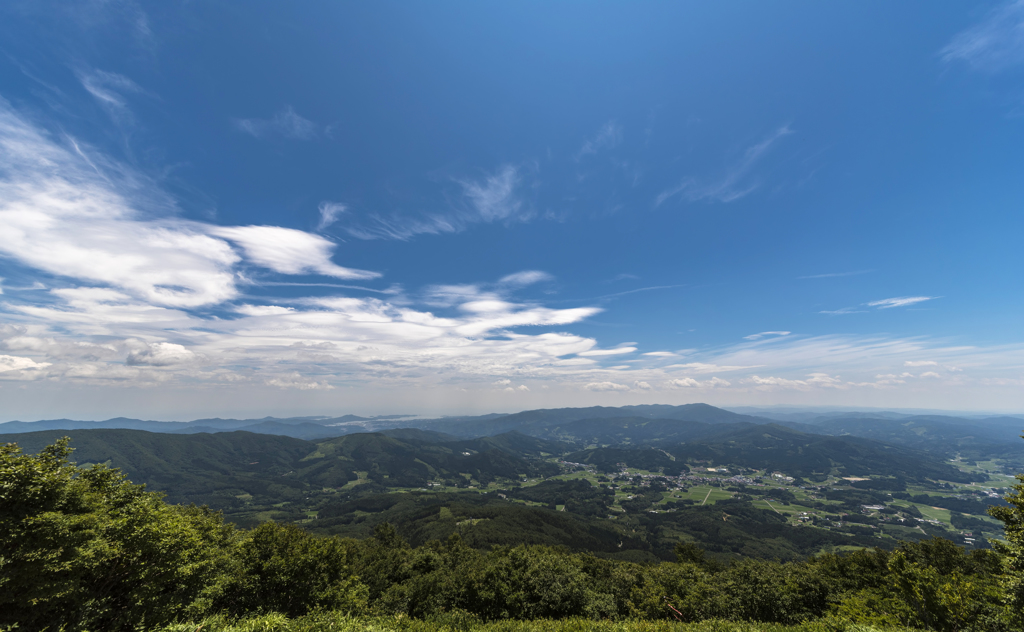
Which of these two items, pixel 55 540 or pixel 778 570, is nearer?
pixel 55 540

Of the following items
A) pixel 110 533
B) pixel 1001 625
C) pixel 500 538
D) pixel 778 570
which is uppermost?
pixel 110 533

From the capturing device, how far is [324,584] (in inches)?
1623

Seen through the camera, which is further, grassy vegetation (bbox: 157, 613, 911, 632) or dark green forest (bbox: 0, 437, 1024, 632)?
dark green forest (bbox: 0, 437, 1024, 632)

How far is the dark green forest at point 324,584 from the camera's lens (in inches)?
846

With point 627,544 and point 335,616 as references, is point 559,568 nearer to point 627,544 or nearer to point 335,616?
point 335,616

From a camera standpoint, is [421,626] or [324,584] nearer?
[421,626]

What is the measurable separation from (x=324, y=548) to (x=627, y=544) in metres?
209

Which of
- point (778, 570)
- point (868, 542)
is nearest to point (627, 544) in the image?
point (868, 542)

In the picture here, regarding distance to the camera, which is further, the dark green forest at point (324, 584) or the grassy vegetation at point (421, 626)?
the dark green forest at point (324, 584)

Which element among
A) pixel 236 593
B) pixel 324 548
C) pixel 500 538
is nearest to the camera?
pixel 236 593

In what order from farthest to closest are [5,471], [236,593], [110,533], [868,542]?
1. [868,542]
2. [236,593]
3. [110,533]
4. [5,471]

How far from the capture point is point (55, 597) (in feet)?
71.0

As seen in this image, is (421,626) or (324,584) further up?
(421,626)

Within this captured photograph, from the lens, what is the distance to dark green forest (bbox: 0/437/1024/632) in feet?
70.5
